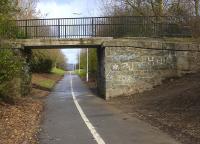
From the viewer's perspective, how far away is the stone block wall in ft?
90.2

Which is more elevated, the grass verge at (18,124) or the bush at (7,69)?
the bush at (7,69)

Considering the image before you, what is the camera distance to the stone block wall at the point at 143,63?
27484 mm

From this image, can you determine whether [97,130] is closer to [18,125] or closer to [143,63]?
[18,125]

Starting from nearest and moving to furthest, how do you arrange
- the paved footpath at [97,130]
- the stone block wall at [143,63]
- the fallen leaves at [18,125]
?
the paved footpath at [97,130], the fallen leaves at [18,125], the stone block wall at [143,63]

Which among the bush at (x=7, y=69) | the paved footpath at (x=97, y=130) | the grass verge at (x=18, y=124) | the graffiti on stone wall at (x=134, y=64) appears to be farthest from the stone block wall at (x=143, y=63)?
the paved footpath at (x=97, y=130)

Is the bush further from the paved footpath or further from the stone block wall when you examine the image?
the stone block wall

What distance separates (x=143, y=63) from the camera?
90.8ft

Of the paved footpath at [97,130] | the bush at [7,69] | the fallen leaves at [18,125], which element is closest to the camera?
the paved footpath at [97,130]

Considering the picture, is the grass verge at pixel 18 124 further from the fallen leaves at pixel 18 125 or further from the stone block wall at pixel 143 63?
the stone block wall at pixel 143 63

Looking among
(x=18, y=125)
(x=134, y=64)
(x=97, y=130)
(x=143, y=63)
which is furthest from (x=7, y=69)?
(x=143, y=63)

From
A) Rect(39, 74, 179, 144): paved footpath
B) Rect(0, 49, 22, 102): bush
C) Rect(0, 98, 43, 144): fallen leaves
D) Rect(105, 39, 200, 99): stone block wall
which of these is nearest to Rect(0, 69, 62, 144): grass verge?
Rect(0, 98, 43, 144): fallen leaves

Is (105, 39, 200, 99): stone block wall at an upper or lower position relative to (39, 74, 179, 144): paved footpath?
upper

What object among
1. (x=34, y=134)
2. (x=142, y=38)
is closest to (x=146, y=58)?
(x=142, y=38)

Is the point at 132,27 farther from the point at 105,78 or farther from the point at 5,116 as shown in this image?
the point at 5,116
